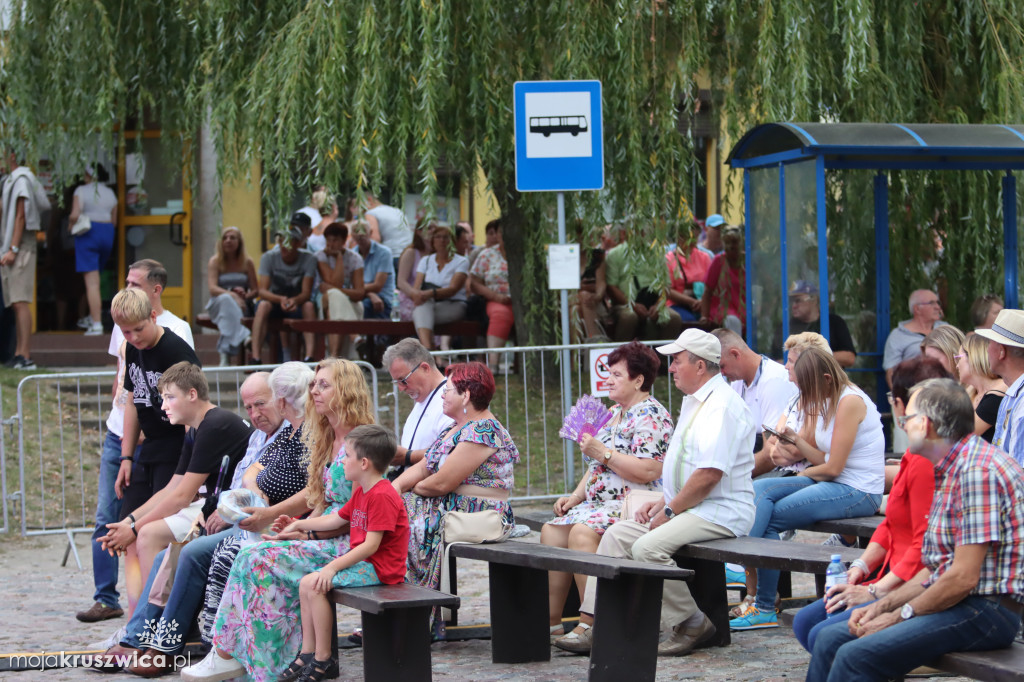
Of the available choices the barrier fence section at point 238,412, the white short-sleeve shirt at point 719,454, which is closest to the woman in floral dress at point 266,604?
the white short-sleeve shirt at point 719,454

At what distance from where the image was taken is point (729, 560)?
5.96 m

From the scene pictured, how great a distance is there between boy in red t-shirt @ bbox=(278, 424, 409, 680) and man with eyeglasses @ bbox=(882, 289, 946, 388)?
5599 mm

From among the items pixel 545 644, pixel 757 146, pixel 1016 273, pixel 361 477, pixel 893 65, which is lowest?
pixel 545 644

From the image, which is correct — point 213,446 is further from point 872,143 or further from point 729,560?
point 872,143

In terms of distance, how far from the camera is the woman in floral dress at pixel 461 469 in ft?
→ 22.2

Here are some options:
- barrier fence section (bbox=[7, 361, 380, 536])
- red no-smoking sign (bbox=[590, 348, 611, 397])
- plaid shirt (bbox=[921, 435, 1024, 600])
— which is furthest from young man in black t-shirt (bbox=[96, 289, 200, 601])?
plaid shirt (bbox=[921, 435, 1024, 600])

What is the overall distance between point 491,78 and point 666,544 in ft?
17.6

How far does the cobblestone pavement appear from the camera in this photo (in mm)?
6305

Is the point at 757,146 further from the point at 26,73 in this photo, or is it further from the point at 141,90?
the point at 26,73

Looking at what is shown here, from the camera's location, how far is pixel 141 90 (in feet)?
39.4

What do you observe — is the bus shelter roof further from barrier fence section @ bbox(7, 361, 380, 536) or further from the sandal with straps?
the sandal with straps

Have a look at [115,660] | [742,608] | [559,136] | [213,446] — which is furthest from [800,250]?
[115,660]

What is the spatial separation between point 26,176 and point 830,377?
9.74m

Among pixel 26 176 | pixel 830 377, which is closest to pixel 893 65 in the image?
pixel 830 377
